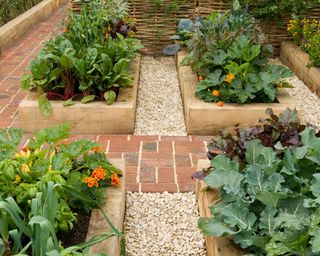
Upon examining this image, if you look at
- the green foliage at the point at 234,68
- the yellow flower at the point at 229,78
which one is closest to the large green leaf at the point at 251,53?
the green foliage at the point at 234,68

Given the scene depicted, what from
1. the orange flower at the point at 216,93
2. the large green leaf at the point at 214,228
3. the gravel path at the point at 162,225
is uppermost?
the large green leaf at the point at 214,228

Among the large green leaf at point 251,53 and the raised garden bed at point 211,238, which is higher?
the large green leaf at point 251,53

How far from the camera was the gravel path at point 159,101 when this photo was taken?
4.89 metres

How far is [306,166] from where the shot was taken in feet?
9.29

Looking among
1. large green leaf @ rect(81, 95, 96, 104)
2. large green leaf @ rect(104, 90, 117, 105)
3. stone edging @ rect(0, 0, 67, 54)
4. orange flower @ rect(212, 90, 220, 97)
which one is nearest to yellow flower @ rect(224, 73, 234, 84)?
orange flower @ rect(212, 90, 220, 97)

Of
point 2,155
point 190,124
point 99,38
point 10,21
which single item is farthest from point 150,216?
point 10,21

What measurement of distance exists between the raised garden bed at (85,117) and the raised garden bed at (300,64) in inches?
99.3

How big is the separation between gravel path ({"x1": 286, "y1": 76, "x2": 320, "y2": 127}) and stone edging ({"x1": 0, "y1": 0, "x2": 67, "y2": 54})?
4.55 metres

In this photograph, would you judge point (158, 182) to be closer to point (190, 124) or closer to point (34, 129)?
point (190, 124)

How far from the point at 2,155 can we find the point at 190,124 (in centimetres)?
227

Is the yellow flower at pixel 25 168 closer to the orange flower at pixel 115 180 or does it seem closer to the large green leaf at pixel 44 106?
the orange flower at pixel 115 180

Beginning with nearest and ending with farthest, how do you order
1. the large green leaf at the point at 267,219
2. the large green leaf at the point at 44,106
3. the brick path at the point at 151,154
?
1. the large green leaf at the point at 267,219
2. the brick path at the point at 151,154
3. the large green leaf at the point at 44,106

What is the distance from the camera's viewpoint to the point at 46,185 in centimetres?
249

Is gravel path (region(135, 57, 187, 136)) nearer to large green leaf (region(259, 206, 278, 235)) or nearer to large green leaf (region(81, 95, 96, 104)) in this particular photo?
large green leaf (region(81, 95, 96, 104))
